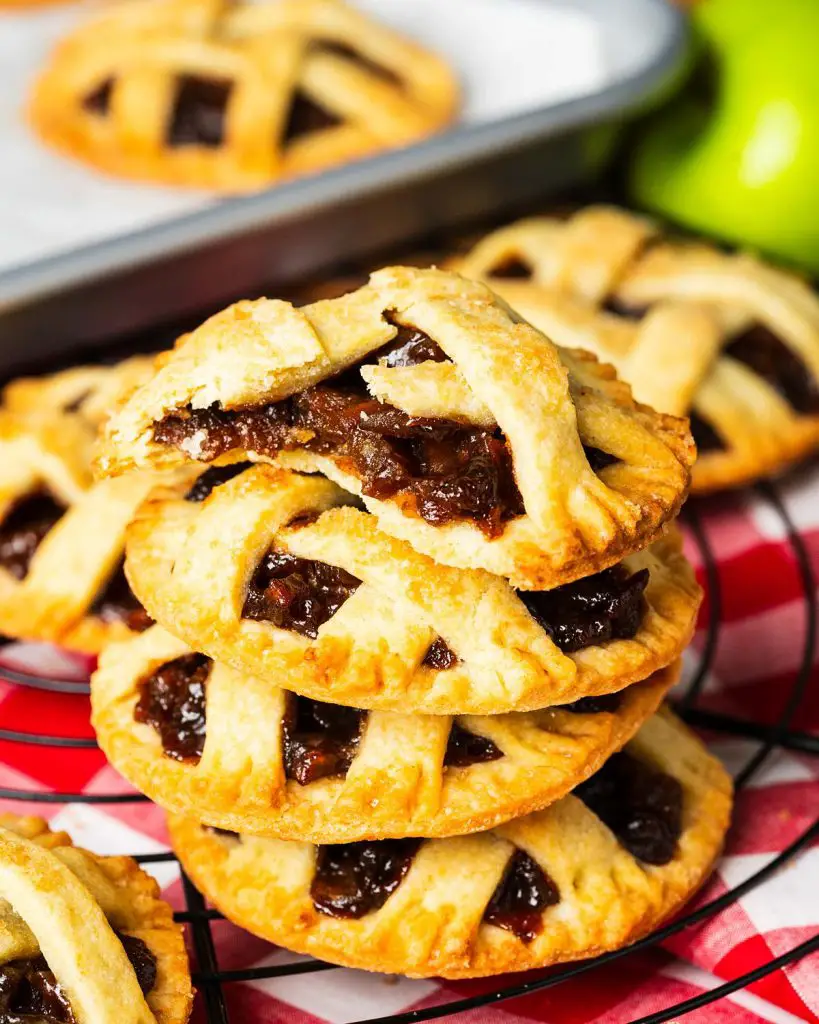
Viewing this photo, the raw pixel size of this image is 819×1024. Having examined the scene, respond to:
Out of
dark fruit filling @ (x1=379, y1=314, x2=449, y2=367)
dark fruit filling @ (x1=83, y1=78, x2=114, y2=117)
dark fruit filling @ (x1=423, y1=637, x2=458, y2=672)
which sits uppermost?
dark fruit filling @ (x1=379, y1=314, x2=449, y2=367)

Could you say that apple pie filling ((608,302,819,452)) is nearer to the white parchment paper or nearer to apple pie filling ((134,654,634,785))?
the white parchment paper

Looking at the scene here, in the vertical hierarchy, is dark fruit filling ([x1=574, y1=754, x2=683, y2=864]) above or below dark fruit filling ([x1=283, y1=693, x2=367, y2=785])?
below

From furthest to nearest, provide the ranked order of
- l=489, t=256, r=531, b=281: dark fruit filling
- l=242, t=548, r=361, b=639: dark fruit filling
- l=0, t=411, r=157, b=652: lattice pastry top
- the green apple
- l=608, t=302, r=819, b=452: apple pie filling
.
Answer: the green apple, l=489, t=256, r=531, b=281: dark fruit filling, l=608, t=302, r=819, b=452: apple pie filling, l=0, t=411, r=157, b=652: lattice pastry top, l=242, t=548, r=361, b=639: dark fruit filling

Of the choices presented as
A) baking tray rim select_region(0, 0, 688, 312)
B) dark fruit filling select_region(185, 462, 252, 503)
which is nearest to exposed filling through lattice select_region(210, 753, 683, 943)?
dark fruit filling select_region(185, 462, 252, 503)

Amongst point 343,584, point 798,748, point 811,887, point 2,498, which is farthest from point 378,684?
point 2,498

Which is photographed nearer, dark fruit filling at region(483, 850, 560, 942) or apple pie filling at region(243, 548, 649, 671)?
apple pie filling at region(243, 548, 649, 671)

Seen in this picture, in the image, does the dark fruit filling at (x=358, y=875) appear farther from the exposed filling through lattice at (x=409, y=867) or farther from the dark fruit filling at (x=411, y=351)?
the dark fruit filling at (x=411, y=351)

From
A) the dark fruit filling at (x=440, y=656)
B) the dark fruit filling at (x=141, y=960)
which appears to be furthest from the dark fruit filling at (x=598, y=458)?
the dark fruit filling at (x=141, y=960)
